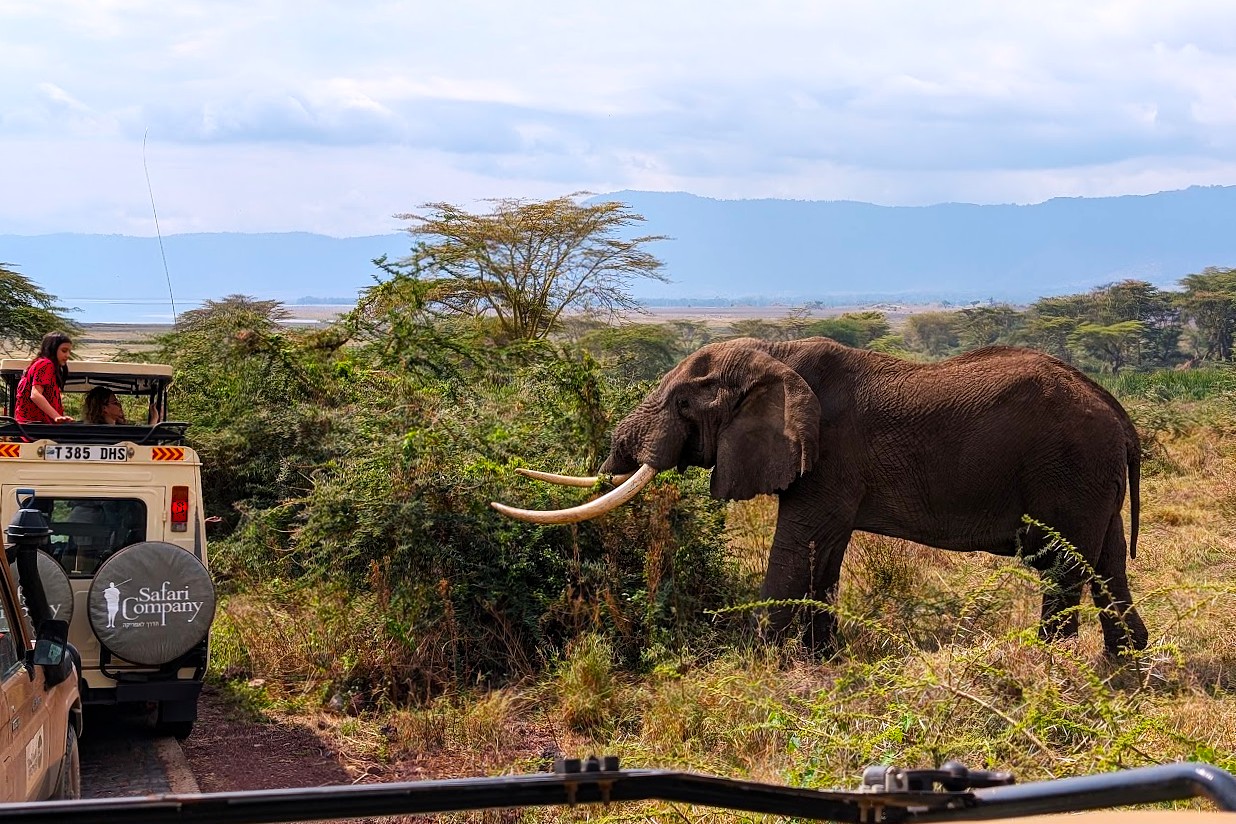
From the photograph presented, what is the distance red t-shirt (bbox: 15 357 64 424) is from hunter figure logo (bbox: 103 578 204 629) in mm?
2409

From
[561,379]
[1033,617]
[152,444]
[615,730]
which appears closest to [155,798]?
[615,730]

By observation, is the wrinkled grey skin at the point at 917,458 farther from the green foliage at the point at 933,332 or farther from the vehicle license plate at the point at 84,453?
the green foliage at the point at 933,332

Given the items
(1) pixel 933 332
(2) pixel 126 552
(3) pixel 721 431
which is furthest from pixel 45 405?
(1) pixel 933 332

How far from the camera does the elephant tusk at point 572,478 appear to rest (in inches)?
378

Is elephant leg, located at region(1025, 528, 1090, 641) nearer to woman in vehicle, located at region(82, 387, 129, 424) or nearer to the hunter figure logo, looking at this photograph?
the hunter figure logo

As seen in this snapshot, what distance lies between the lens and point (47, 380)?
934 centimetres

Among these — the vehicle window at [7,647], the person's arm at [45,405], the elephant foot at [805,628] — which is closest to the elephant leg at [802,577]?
the elephant foot at [805,628]

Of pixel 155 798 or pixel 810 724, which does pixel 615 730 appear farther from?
pixel 155 798

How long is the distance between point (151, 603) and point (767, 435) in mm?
4063

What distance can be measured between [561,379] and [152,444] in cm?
369

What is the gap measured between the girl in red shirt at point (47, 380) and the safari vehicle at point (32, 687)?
13.3 ft

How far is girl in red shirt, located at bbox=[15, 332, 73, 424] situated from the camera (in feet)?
30.4

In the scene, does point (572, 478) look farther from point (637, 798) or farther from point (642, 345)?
point (642, 345)

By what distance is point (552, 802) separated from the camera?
7.77 ft
